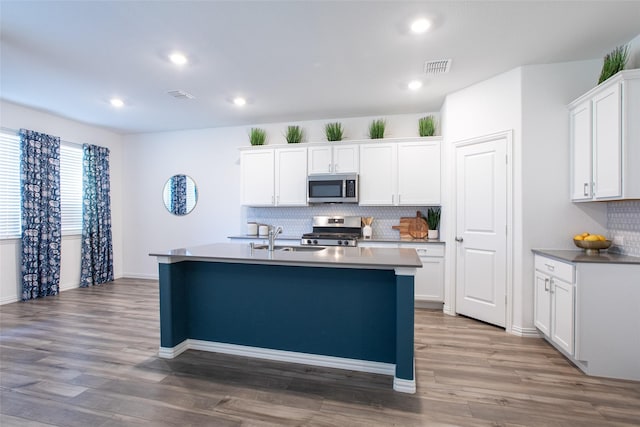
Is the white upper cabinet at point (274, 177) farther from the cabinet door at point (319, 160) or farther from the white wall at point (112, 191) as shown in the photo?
the white wall at point (112, 191)

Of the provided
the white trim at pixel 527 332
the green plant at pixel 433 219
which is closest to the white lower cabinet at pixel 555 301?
the white trim at pixel 527 332

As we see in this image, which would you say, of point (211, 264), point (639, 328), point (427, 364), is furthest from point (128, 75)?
point (639, 328)

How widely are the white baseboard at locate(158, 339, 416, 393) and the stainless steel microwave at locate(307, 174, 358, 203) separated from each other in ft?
8.19

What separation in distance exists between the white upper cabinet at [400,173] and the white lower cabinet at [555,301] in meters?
1.66

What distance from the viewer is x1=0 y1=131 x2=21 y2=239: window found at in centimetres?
445

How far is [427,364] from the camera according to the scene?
264cm

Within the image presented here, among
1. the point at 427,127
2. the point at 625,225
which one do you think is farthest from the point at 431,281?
the point at 427,127

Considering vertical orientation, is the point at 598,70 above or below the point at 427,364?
above

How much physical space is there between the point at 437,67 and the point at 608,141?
1.62 m

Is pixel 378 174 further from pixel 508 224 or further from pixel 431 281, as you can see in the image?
pixel 508 224

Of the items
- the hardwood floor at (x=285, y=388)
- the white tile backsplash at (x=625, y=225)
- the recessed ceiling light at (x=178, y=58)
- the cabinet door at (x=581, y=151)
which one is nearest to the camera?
the hardwood floor at (x=285, y=388)

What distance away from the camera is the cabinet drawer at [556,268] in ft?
8.41

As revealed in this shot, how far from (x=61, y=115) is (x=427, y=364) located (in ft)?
20.2

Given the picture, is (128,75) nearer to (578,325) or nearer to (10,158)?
(10,158)
